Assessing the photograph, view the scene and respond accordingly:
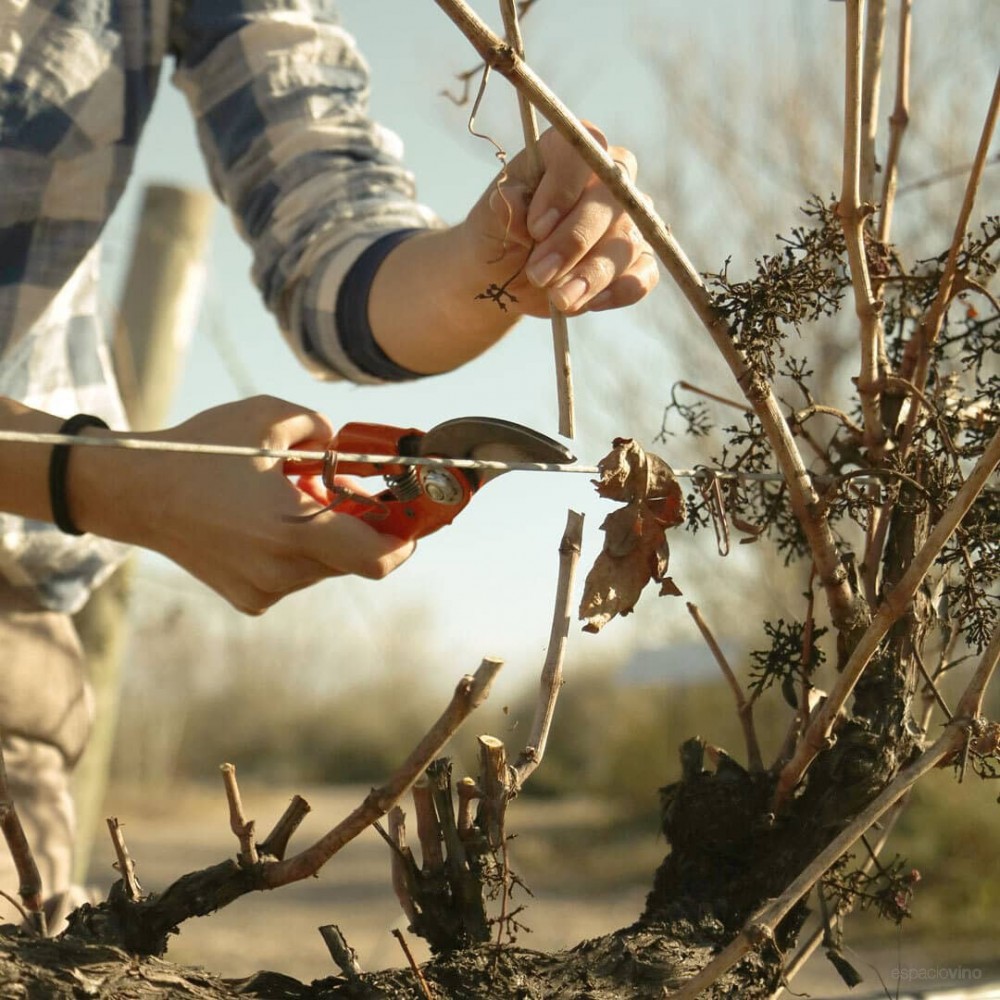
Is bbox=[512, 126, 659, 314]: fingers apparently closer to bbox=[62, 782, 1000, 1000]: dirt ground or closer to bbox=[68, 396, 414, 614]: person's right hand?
bbox=[68, 396, 414, 614]: person's right hand

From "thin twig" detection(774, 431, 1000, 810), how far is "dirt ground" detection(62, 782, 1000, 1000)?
3.00 metres

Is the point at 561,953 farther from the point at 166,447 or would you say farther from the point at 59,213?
the point at 59,213

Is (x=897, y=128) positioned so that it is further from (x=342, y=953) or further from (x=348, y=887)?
(x=348, y=887)

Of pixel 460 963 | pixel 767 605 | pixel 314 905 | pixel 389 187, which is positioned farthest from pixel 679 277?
pixel 314 905

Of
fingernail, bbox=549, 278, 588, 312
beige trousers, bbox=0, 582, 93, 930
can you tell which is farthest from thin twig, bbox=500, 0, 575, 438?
beige trousers, bbox=0, 582, 93, 930

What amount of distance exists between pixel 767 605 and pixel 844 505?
4777mm

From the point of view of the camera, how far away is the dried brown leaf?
2.54ft

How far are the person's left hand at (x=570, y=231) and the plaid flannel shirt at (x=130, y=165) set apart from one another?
408mm

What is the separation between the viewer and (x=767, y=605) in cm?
556

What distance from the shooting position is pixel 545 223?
0.89 m

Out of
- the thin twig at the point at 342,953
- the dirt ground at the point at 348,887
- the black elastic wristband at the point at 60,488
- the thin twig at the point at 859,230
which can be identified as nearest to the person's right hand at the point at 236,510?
Result: the black elastic wristband at the point at 60,488

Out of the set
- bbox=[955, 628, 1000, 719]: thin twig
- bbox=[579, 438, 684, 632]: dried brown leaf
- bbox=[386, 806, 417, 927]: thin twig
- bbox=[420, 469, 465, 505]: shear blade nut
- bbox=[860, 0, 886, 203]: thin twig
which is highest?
bbox=[860, 0, 886, 203]: thin twig

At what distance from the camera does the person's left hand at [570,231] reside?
88 centimetres

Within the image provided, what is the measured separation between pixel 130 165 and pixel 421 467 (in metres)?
0.83
